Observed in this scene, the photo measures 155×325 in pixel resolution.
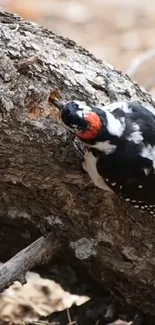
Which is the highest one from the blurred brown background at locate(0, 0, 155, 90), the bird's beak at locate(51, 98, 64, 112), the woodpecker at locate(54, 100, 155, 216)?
the blurred brown background at locate(0, 0, 155, 90)

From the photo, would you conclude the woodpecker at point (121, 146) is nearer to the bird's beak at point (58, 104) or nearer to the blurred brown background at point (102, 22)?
the bird's beak at point (58, 104)

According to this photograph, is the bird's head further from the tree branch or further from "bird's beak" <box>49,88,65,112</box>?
the tree branch

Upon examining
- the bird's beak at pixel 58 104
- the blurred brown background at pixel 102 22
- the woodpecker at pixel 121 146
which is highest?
the blurred brown background at pixel 102 22

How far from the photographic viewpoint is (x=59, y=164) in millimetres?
1786

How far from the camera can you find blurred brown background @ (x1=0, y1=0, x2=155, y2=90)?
3.57m

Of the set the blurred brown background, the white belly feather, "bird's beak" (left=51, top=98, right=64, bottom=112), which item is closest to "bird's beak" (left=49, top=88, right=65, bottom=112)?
"bird's beak" (left=51, top=98, right=64, bottom=112)

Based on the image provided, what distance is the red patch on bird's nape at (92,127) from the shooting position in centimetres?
155

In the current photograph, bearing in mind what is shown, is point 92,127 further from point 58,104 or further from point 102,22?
point 102,22

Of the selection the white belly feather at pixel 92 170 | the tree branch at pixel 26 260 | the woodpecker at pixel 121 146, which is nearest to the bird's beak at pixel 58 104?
the woodpecker at pixel 121 146

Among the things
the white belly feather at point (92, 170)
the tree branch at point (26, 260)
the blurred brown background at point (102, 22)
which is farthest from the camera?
the blurred brown background at point (102, 22)

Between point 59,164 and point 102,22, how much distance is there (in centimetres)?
206

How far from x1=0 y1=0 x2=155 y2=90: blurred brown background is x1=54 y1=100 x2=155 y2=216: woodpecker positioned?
1.79 metres

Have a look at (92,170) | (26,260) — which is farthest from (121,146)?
(26,260)

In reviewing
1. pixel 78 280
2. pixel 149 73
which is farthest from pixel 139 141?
pixel 149 73
